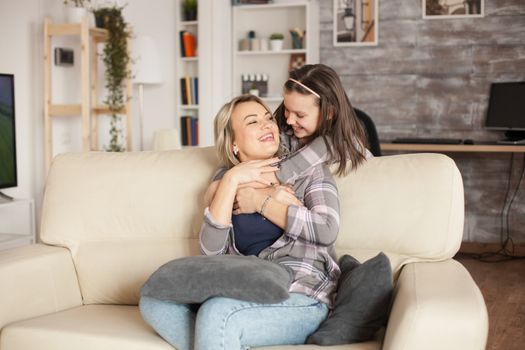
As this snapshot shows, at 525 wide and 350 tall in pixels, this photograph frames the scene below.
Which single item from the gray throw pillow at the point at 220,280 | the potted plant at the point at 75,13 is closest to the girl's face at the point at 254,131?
the gray throw pillow at the point at 220,280

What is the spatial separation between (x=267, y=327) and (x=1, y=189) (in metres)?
3.47

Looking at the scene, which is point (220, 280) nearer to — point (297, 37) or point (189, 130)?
point (297, 37)

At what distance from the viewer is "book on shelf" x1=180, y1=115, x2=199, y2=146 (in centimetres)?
648

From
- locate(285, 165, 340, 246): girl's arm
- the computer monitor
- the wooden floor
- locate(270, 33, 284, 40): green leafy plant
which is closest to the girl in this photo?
locate(285, 165, 340, 246): girl's arm

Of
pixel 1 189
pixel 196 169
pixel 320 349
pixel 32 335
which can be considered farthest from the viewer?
pixel 1 189

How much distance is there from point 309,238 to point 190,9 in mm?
4621

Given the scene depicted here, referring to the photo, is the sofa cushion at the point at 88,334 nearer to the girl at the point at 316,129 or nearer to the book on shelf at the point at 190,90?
the girl at the point at 316,129

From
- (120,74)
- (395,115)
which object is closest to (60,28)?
(120,74)

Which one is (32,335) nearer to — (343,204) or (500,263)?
(343,204)

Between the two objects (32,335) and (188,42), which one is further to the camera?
(188,42)

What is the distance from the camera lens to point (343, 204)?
2.37 metres

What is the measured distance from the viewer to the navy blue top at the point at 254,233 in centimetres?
226

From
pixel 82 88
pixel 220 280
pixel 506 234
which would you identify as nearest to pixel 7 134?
pixel 82 88

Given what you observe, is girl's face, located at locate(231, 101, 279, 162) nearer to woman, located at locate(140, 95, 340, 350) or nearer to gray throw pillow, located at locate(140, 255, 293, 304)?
woman, located at locate(140, 95, 340, 350)
